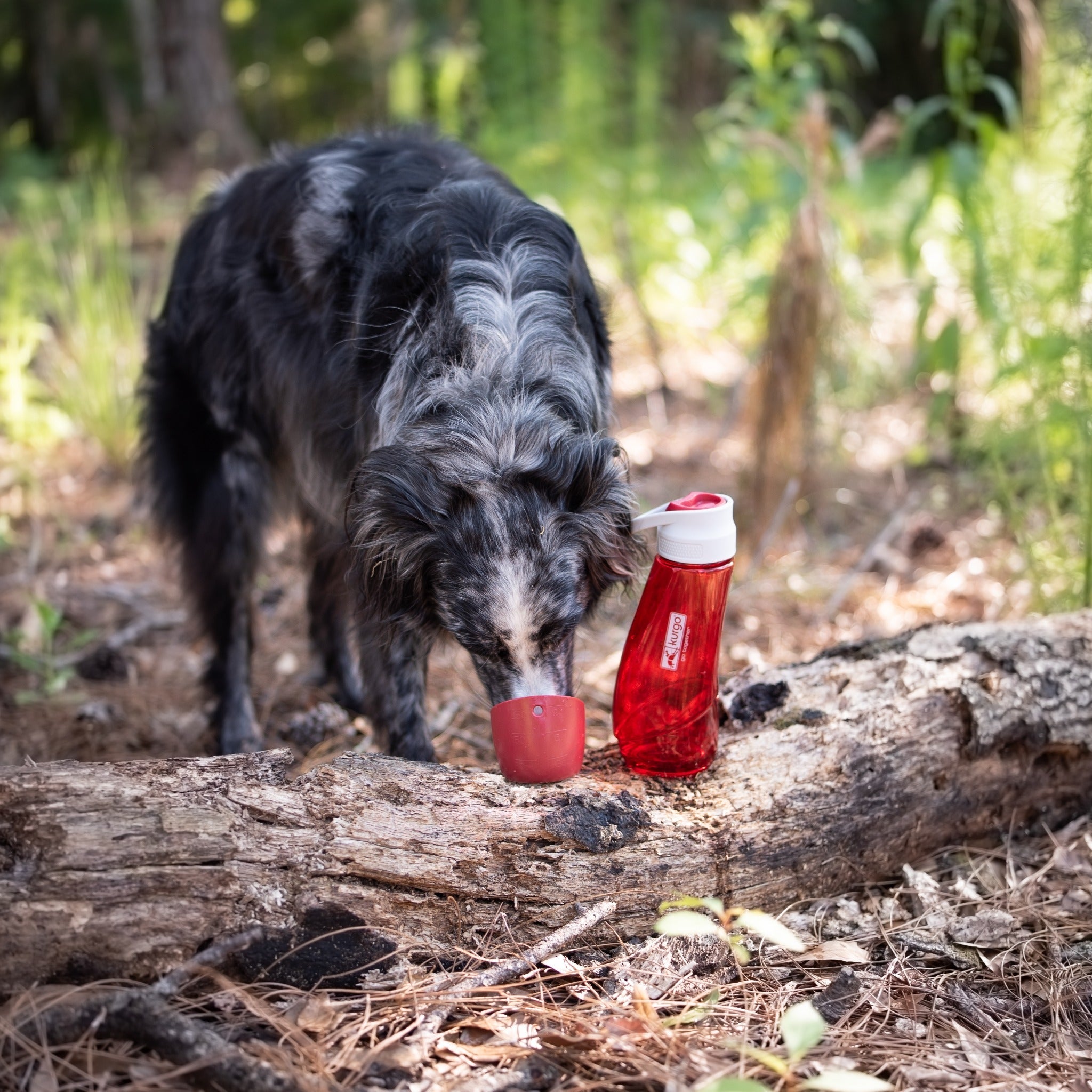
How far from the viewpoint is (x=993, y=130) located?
416 cm

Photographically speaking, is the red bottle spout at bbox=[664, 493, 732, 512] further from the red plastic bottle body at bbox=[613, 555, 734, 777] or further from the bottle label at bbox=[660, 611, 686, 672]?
the bottle label at bbox=[660, 611, 686, 672]

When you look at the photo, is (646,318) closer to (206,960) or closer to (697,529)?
(697,529)

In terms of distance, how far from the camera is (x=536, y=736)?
2104 mm

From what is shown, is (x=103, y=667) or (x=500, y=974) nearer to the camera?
(x=500, y=974)

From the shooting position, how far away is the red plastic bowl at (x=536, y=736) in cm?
210

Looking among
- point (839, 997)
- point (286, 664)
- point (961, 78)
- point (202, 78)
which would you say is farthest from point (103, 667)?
point (202, 78)

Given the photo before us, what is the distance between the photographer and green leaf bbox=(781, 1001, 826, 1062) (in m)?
1.54

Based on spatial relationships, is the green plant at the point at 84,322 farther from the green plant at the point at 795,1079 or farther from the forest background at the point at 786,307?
the green plant at the point at 795,1079

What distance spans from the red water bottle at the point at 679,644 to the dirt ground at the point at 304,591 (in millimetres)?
433

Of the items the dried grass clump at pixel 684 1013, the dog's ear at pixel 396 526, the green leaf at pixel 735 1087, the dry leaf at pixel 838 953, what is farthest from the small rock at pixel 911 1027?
the dog's ear at pixel 396 526

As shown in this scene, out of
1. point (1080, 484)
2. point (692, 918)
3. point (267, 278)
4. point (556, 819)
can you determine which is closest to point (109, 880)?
point (556, 819)

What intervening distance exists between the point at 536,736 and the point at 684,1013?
0.58m

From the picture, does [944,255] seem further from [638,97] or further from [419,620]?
[419,620]

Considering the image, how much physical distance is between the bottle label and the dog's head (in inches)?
8.3
